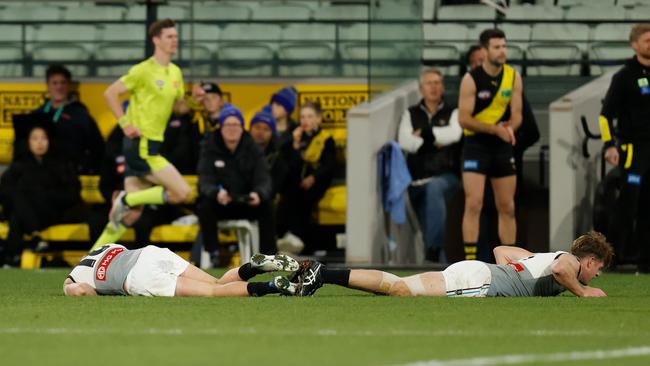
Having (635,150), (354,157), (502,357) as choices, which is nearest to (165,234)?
(354,157)

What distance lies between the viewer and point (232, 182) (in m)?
16.7

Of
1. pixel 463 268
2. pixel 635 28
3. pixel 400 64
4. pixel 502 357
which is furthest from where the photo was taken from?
pixel 400 64

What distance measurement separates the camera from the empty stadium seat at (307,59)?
1803 centimetres

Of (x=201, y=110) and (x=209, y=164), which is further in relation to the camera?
(x=201, y=110)

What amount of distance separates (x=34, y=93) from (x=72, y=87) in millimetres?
480

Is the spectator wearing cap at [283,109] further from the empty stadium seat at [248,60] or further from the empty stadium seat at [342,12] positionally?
the empty stadium seat at [342,12]

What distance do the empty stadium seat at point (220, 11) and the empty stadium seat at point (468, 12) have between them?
2.33 metres

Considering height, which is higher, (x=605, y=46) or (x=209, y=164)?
(x=605, y=46)

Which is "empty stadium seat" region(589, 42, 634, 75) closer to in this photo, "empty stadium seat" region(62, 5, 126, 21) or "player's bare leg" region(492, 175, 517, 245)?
"player's bare leg" region(492, 175, 517, 245)

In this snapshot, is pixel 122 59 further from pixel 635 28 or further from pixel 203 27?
pixel 635 28

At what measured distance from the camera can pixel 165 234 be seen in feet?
56.4

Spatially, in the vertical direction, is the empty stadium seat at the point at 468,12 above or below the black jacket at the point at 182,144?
above

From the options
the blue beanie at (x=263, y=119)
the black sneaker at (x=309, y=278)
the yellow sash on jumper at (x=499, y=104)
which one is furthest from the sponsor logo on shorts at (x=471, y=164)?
the black sneaker at (x=309, y=278)

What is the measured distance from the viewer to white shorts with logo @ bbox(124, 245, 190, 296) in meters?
10.4
